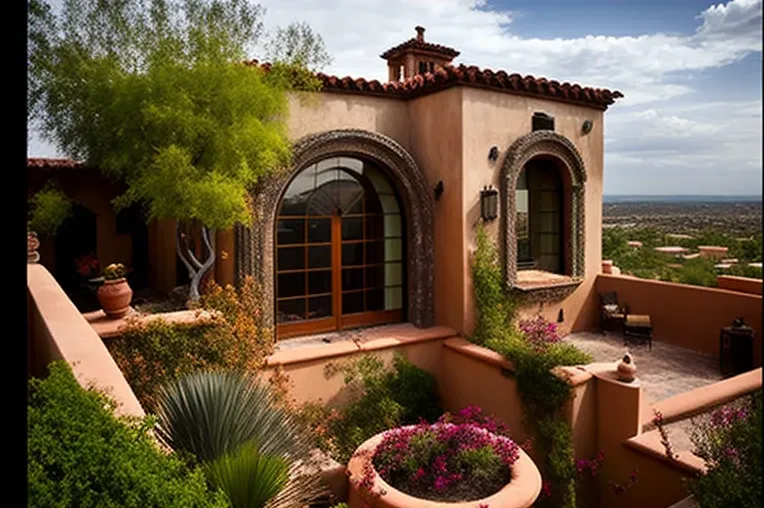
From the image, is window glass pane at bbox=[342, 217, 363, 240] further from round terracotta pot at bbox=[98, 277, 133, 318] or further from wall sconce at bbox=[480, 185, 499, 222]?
round terracotta pot at bbox=[98, 277, 133, 318]

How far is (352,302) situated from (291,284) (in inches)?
47.2

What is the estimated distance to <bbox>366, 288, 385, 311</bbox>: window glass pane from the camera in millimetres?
9773

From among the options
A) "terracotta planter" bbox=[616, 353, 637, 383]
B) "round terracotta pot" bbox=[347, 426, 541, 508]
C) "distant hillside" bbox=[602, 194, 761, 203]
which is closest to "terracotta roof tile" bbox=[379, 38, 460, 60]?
"terracotta planter" bbox=[616, 353, 637, 383]

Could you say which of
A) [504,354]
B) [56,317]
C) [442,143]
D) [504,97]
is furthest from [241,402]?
Result: [504,97]

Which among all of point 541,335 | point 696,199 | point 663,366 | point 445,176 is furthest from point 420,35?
point 696,199

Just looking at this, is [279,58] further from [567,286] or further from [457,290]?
[567,286]

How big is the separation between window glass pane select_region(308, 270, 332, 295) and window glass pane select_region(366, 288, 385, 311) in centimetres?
79

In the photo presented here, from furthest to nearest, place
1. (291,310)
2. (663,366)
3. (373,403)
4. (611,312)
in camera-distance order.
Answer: (611,312)
(291,310)
(663,366)
(373,403)

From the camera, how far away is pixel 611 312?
10.7m

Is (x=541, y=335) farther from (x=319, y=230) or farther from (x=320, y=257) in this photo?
(x=319, y=230)

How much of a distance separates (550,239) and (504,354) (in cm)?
400

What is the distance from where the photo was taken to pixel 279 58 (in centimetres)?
833

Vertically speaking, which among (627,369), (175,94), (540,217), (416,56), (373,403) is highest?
(416,56)

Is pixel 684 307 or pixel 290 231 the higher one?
pixel 290 231
